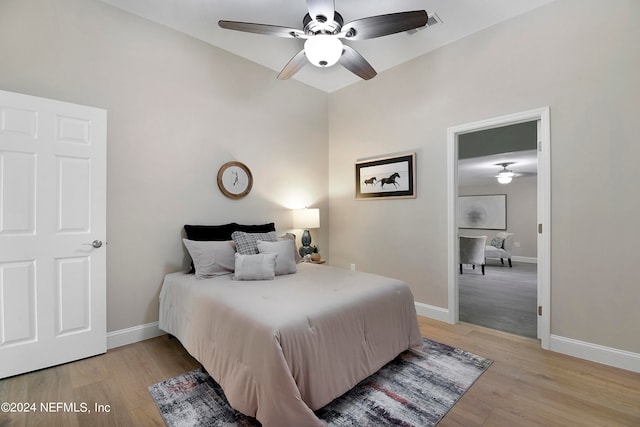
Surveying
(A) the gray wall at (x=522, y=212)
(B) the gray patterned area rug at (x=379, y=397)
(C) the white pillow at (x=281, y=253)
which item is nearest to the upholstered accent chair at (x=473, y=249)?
(A) the gray wall at (x=522, y=212)

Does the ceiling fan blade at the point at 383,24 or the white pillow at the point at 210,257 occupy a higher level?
the ceiling fan blade at the point at 383,24

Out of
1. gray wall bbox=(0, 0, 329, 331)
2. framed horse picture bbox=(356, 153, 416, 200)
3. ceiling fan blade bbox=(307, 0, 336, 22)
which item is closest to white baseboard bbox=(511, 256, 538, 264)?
framed horse picture bbox=(356, 153, 416, 200)

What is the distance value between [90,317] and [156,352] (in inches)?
23.7

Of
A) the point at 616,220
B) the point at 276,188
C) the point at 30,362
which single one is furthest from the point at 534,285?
the point at 30,362

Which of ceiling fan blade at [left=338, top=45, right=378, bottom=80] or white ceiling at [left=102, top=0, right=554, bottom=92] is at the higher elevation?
white ceiling at [left=102, top=0, right=554, bottom=92]

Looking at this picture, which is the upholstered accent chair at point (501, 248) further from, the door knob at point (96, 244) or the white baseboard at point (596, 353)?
the door knob at point (96, 244)

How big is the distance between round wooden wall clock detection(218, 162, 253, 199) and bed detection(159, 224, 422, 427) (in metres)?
1.13

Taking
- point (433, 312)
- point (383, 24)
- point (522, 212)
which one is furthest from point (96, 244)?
point (522, 212)

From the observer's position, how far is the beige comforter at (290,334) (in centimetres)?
150

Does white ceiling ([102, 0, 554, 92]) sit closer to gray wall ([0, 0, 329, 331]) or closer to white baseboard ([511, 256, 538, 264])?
gray wall ([0, 0, 329, 331])

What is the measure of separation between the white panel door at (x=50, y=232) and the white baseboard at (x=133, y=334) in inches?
5.5

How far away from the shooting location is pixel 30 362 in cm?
212

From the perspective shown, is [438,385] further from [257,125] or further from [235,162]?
[257,125]

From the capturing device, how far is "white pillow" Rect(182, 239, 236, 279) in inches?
104
